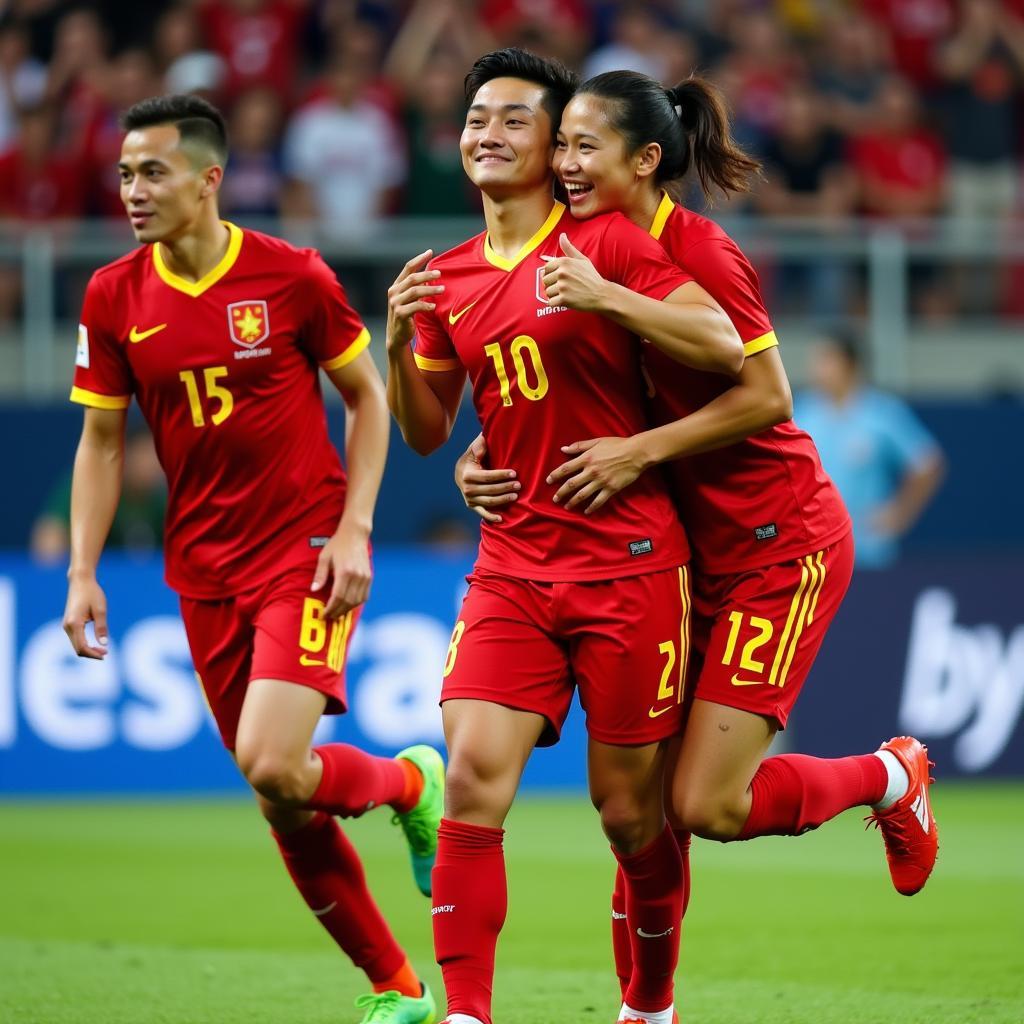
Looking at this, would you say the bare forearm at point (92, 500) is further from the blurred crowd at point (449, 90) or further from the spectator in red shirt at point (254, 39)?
the spectator in red shirt at point (254, 39)

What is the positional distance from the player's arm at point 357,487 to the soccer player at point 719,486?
0.62 meters

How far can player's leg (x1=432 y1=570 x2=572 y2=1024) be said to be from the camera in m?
4.75

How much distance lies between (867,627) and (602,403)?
6117 millimetres

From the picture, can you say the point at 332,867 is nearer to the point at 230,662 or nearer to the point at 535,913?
the point at 230,662

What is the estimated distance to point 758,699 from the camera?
510 centimetres

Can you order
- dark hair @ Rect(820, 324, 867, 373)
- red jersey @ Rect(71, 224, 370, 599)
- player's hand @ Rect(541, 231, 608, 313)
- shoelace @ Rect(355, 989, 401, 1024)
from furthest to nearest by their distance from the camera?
dark hair @ Rect(820, 324, 867, 373), red jersey @ Rect(71, 224, 370, 599), shoelace @ Rect(355, 989, 401, 1024), player's hand @ Rect(541, 231, 608, 313)

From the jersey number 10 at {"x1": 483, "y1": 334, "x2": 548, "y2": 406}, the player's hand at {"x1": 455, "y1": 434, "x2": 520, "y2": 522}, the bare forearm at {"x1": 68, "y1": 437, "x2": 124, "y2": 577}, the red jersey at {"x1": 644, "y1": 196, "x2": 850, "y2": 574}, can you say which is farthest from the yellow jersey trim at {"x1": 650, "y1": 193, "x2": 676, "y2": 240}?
the bare forearm at {"x1": 68, "y1": 437, "x2": 124, "y2": 577}

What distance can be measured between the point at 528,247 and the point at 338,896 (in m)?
1.93

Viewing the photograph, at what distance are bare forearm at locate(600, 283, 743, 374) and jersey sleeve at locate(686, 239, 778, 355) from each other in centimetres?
14

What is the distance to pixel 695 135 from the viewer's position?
5242 millimetres

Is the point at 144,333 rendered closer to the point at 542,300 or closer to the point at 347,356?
the point at 347,356

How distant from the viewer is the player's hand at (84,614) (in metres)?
5.68

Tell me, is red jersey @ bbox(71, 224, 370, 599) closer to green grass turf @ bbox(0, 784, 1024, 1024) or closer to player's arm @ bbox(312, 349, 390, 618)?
player's arm @ bbox(312, 349, 390, 618)

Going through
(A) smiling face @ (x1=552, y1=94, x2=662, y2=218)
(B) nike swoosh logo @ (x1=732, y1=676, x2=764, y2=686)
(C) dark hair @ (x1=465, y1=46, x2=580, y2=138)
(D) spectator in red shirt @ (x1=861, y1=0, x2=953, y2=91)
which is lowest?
(B) nike swoosh logo @ (x1=732, y1=676, x2=764, y2=686)
